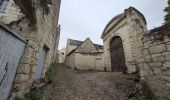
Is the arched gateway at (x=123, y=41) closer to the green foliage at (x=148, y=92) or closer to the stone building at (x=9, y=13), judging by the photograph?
the green foliage at (x=148, y=92)

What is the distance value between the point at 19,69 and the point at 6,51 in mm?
784

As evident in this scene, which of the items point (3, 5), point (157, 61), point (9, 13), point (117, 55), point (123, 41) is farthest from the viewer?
point (117, 55)

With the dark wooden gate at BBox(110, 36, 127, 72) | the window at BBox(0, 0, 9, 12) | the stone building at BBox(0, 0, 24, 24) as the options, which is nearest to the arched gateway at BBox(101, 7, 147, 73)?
Answer: the dark wooden gate at BBox(110, 36, 127, 72)

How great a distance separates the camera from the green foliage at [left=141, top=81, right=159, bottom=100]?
11.1 ft

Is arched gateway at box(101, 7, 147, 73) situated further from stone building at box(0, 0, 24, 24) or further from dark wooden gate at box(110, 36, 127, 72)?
stone building at box(0, 0, 24, 24)

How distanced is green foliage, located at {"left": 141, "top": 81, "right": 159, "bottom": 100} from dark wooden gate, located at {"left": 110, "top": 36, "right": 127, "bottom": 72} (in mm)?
4046

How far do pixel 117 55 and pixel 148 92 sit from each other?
17.8ft

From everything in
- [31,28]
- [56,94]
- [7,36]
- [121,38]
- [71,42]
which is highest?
[71,42]

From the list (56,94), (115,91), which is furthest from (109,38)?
(56,94)

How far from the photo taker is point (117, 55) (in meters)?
8.90

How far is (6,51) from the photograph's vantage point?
2.47 m

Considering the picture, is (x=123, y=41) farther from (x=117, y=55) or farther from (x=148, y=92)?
(x=148, y=92)

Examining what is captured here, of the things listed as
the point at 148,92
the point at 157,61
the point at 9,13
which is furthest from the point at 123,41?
the point at 9,13

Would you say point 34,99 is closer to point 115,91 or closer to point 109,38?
point 115,91
